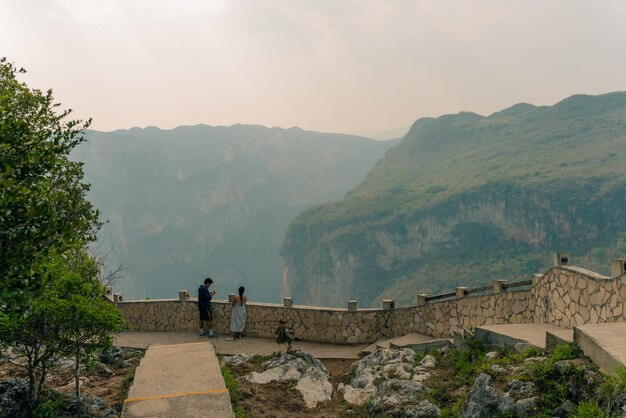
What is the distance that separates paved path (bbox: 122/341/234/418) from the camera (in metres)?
6.66

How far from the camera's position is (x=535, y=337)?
9.43 metres

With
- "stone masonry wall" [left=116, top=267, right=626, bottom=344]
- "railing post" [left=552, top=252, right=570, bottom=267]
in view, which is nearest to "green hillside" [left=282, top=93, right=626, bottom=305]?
"stone masonry wall" [left=116, top=267, right=626, bottom=344]

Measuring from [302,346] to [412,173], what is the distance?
13162 cm

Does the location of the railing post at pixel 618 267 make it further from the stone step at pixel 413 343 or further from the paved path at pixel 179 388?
the paved path at pixel 179 388

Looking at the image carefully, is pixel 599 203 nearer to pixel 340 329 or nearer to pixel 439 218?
pixel 439 218

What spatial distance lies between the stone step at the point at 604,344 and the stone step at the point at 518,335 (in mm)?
806

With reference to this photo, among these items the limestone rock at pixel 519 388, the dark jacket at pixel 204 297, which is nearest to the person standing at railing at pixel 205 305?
the dark jacket at pixel 204 297

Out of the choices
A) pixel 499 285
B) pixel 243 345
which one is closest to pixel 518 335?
pixel 499 285

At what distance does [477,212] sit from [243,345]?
319ft

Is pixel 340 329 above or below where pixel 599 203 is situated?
below

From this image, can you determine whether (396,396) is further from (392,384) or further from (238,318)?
(238,318)

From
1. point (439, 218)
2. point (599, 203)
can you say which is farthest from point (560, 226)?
point (439, 218)

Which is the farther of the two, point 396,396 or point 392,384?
point 392,384

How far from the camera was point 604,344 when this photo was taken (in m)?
6.40
